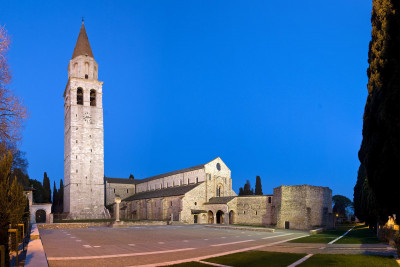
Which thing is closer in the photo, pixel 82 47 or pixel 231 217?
pixel 231 217

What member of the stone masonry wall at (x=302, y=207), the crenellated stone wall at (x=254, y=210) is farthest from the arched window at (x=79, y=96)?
the stone masonry wall at (x=302, y=207)

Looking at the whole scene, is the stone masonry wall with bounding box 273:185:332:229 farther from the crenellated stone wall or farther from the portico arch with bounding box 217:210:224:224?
the portico arch with bounding box 217:210:224:224

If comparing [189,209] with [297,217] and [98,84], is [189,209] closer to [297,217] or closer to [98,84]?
[297,217]

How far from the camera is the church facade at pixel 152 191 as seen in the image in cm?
4216

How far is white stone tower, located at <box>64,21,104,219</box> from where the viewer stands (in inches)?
1933

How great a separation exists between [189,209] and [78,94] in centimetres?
2561

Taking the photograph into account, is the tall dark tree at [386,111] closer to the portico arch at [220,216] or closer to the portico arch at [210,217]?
the portico arch at [220,216]

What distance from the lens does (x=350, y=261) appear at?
1153 centimetres

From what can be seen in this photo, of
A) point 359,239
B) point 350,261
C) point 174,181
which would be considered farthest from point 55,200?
point 350,261

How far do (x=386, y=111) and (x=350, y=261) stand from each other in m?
5.75

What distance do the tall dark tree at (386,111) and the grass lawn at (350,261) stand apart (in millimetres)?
1775

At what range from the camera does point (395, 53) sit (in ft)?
31.8

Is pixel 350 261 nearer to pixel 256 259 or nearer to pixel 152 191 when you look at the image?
pixel 256 259

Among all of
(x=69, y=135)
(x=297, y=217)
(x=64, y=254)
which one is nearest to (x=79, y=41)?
(x=69, y=135)
